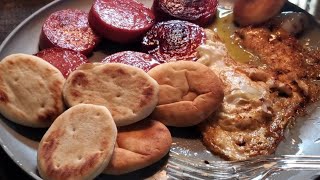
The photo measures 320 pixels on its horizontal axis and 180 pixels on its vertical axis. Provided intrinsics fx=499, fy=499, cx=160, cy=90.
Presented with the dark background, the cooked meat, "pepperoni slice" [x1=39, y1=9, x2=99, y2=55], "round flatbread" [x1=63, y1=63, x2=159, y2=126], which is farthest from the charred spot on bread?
the dark background

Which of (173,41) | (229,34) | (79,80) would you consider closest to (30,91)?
(79,80)

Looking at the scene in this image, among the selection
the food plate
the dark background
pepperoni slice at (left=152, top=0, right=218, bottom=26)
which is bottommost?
the dark background

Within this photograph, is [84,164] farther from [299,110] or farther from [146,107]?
[299,110]

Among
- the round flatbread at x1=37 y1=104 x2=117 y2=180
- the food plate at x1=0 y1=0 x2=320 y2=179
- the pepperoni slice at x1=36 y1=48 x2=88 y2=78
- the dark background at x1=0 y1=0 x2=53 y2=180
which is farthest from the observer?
the dark background at x1=0 y1=0 x2=53 y2=180

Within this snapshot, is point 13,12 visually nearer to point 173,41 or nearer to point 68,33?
point 68,33

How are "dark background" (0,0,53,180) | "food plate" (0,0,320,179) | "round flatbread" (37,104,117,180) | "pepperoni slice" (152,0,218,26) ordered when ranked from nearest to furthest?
"round flatbread" (37,104,117,180), "food plate" (0,0,320,179), "pepperoni slice" (152,0,218,26), "dark background" (0,0,53,180)

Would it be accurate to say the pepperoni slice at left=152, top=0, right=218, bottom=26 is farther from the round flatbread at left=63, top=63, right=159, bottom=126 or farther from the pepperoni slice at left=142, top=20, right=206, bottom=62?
the round flatbread at left=63, top=63, right=159, bottom=126

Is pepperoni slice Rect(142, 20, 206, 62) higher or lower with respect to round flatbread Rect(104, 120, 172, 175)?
higher

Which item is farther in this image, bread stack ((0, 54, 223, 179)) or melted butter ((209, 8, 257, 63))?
melted butter ((209, 8, 257, 63))
